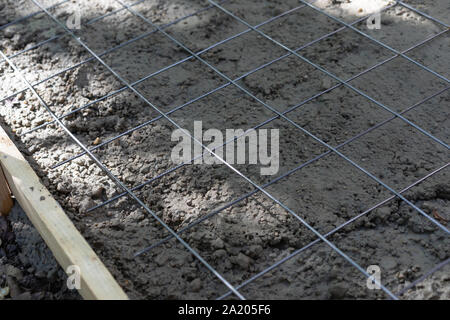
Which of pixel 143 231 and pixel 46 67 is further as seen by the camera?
pixel 46 67

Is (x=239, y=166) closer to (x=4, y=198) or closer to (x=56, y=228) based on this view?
(x=56, y=228)

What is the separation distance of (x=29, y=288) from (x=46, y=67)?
119cm

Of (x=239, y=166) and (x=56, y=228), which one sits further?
(x=239, y=166)

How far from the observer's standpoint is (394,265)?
5.93 feet

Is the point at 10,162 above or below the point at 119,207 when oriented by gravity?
above

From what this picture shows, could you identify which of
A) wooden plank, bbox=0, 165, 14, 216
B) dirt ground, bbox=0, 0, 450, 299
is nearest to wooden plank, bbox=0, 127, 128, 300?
wooden plank, bbox=0, 165, 14, 216

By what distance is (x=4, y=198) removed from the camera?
6.95 ft

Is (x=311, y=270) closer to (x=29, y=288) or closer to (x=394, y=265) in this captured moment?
(x=394, y=265)

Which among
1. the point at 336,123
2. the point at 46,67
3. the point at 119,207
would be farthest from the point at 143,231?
the point at 46,67

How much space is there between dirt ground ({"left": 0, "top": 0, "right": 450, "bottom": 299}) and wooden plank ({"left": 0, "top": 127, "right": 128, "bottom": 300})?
5.4 inches

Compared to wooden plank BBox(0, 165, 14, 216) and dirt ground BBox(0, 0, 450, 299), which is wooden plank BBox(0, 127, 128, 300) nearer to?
wooden plank BBox(0, 165, 14, 216)

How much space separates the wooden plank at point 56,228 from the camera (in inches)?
65.6

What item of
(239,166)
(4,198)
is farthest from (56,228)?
(239,166)

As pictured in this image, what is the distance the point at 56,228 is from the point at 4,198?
0.41 metres
